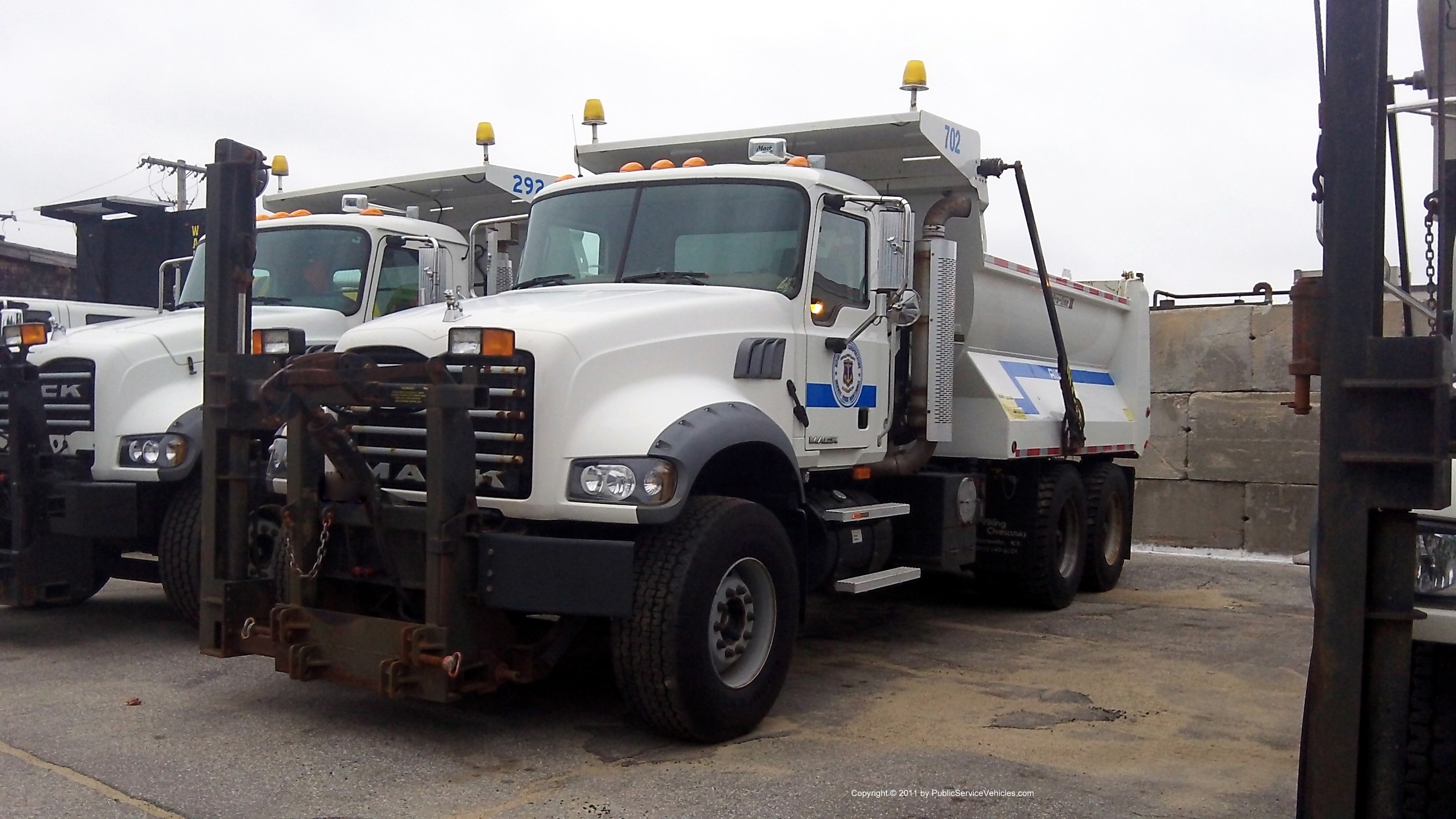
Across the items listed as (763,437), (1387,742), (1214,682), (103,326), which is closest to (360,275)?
(103,326)

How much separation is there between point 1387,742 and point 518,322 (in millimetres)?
3600

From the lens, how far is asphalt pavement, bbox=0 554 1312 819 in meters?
4.70

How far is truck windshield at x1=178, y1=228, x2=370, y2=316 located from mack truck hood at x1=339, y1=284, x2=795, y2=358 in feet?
7.11

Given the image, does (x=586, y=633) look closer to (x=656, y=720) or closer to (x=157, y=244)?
(x=656, y=720)

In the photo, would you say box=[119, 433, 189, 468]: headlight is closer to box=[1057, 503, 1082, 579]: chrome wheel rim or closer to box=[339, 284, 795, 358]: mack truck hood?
box=[339, 284, 795, 358]: mack truck hood

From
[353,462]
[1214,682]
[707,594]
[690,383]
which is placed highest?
[690,383]

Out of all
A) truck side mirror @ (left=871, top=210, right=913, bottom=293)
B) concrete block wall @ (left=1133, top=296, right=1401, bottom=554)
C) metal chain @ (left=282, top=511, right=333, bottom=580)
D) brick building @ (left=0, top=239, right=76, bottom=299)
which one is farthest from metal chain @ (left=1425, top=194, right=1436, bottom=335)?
brick building @ (left=0, top=239, right=76, bottom=299)

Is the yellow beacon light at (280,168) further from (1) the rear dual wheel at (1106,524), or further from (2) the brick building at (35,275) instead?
(2) the brick building at (35,275)

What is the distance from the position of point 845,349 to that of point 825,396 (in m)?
0.30

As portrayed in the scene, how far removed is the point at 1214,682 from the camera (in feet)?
22.8

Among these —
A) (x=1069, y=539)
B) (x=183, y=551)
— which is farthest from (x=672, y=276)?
(x=1069, y=539)

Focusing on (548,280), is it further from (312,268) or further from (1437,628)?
(1437,628)

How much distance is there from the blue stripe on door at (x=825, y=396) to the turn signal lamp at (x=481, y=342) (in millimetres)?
1781

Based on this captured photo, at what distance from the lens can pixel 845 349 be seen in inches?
265
